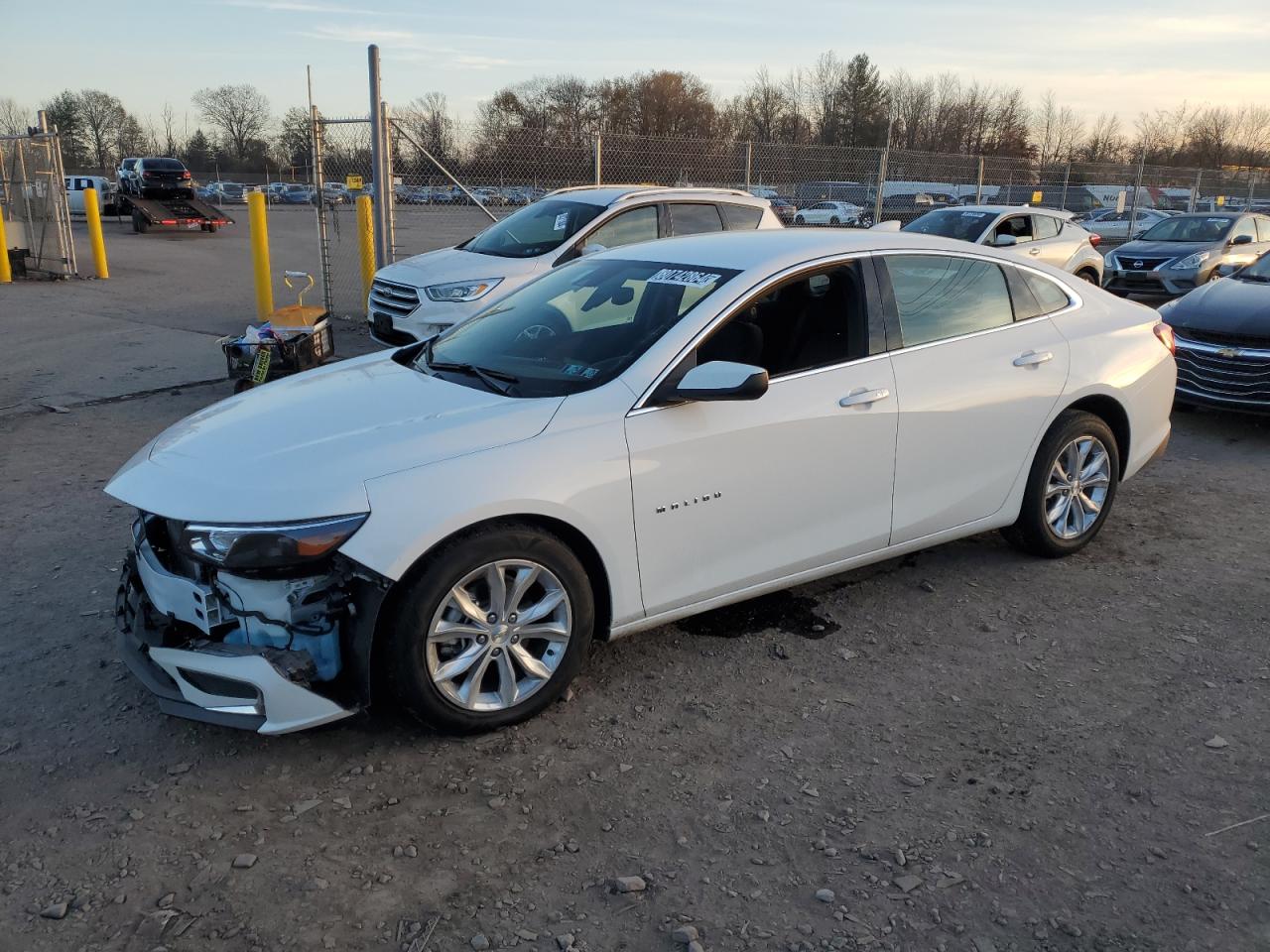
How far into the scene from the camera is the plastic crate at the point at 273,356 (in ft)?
25.6

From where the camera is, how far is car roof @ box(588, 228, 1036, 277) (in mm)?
4113

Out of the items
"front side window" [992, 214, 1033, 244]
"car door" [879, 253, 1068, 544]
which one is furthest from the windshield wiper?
"front side window" [992, 214, 1033, 244]

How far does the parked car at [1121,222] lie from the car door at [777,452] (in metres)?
26.5

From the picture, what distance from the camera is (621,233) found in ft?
30.7

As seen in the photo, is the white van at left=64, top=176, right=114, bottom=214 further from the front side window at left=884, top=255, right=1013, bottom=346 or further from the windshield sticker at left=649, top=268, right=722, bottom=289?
the front side window at left=884, top=255, right=1013, bottom=346

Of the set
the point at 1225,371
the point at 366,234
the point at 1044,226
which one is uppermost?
the point at 1044,226

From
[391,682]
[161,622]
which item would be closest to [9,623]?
[161,622]

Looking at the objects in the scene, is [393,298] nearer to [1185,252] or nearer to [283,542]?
[283,542]

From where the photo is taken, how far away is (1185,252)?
1503 cm

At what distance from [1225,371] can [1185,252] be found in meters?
8.62

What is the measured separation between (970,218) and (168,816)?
12.9 metres

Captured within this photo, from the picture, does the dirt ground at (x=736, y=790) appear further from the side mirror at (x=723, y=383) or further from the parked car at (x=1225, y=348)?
the parked car at (x=1225, y=348)

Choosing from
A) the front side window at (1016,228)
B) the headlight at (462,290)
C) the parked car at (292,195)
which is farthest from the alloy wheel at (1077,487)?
the parked car at (292,195)

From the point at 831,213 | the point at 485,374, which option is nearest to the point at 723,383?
the point at 485,374
